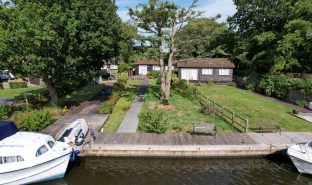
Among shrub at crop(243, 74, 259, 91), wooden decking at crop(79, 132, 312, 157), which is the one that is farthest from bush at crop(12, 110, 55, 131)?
shrub at crop(243, 74, 259, 91)

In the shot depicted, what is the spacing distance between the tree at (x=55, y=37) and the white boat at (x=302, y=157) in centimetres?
1888

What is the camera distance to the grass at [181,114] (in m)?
22.2

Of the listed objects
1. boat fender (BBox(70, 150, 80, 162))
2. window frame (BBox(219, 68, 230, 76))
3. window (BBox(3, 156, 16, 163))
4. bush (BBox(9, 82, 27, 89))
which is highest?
window frame (BBox(219, 68, 230, 76))

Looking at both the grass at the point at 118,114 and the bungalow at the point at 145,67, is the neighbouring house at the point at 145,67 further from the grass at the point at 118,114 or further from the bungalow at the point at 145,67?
the grass at the point at 118,114

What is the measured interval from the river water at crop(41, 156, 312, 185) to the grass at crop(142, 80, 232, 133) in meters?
4.74

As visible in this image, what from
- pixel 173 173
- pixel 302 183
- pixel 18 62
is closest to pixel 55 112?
pixel 18 62

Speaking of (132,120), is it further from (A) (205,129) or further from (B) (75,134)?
(A) (205,129)

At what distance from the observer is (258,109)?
29.3 m

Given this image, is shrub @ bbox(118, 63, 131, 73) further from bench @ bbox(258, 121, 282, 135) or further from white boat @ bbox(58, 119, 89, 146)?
bench @ bbox(258, 121, 282, 135)

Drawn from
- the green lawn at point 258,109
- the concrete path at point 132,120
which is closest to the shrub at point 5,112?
the concrete path at point 132,120

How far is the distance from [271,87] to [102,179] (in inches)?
1189

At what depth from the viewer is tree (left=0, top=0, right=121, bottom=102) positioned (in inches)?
931

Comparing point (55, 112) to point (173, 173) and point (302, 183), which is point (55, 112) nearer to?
point (173, 173)

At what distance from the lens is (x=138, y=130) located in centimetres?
2112
